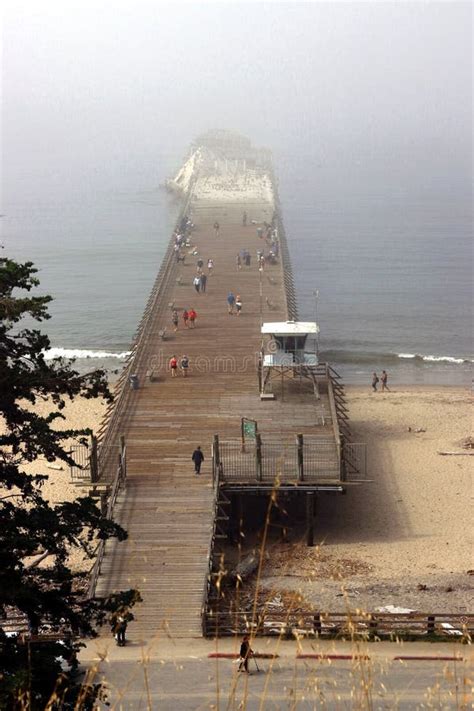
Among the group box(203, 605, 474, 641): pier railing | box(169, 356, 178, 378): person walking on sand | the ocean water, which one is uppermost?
the ocean water

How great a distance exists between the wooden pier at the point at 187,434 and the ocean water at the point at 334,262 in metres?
9.07

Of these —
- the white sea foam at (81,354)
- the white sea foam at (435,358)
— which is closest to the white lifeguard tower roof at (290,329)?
the white sea foam at (435,358)

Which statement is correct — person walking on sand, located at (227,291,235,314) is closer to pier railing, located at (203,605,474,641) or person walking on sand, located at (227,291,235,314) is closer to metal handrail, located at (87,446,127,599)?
metal handrail, located at (87,446,127,599)

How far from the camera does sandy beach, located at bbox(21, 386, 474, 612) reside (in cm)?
2500

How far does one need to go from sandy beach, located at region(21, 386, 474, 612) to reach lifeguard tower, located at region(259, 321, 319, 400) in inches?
140

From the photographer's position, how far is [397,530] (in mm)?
29906

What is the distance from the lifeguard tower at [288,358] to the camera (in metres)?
34.4

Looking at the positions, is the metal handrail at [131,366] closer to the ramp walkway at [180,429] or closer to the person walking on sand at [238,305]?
the ramp walkway at [180,429]

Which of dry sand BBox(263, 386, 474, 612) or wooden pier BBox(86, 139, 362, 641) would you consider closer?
wooden pier BBox(86, 139, 362, 641)

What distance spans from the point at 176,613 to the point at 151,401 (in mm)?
12376

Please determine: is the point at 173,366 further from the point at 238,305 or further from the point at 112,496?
the point at 112,496

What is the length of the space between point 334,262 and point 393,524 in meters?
50.3

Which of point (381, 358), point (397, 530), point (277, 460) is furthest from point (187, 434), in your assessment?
point (381, 358)

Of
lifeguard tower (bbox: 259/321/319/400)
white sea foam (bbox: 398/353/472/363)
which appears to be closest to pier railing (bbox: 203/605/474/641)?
lifeguard tower (bbox: 259/321/319/400)
